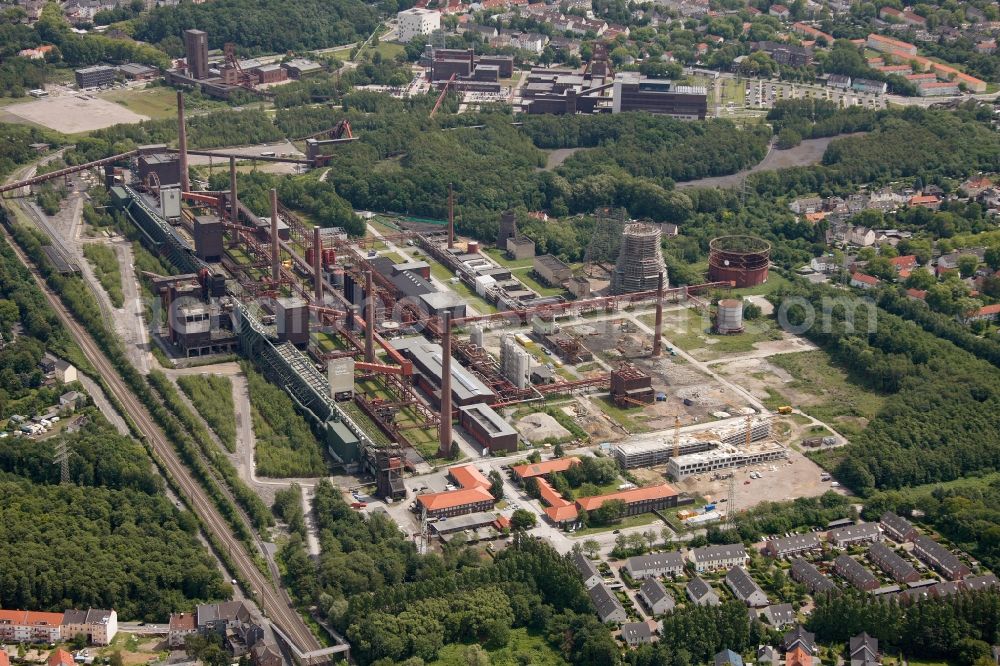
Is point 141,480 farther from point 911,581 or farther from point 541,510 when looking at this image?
point 911,581

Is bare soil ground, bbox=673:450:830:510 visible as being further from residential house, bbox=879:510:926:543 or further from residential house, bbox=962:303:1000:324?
Answer: residential house, bbox=962:303:1000:324

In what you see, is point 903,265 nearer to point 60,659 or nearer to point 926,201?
point 926,201

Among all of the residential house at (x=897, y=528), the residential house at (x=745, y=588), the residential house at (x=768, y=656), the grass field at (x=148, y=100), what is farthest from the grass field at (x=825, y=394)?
the grass field at (x=148, y=100)

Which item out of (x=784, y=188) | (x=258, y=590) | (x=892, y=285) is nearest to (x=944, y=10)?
(x=784, y=188)

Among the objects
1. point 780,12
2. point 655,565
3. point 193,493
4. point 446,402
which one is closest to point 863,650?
point 655,565

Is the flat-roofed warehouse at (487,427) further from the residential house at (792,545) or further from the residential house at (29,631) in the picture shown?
the residential house at (29,631)
